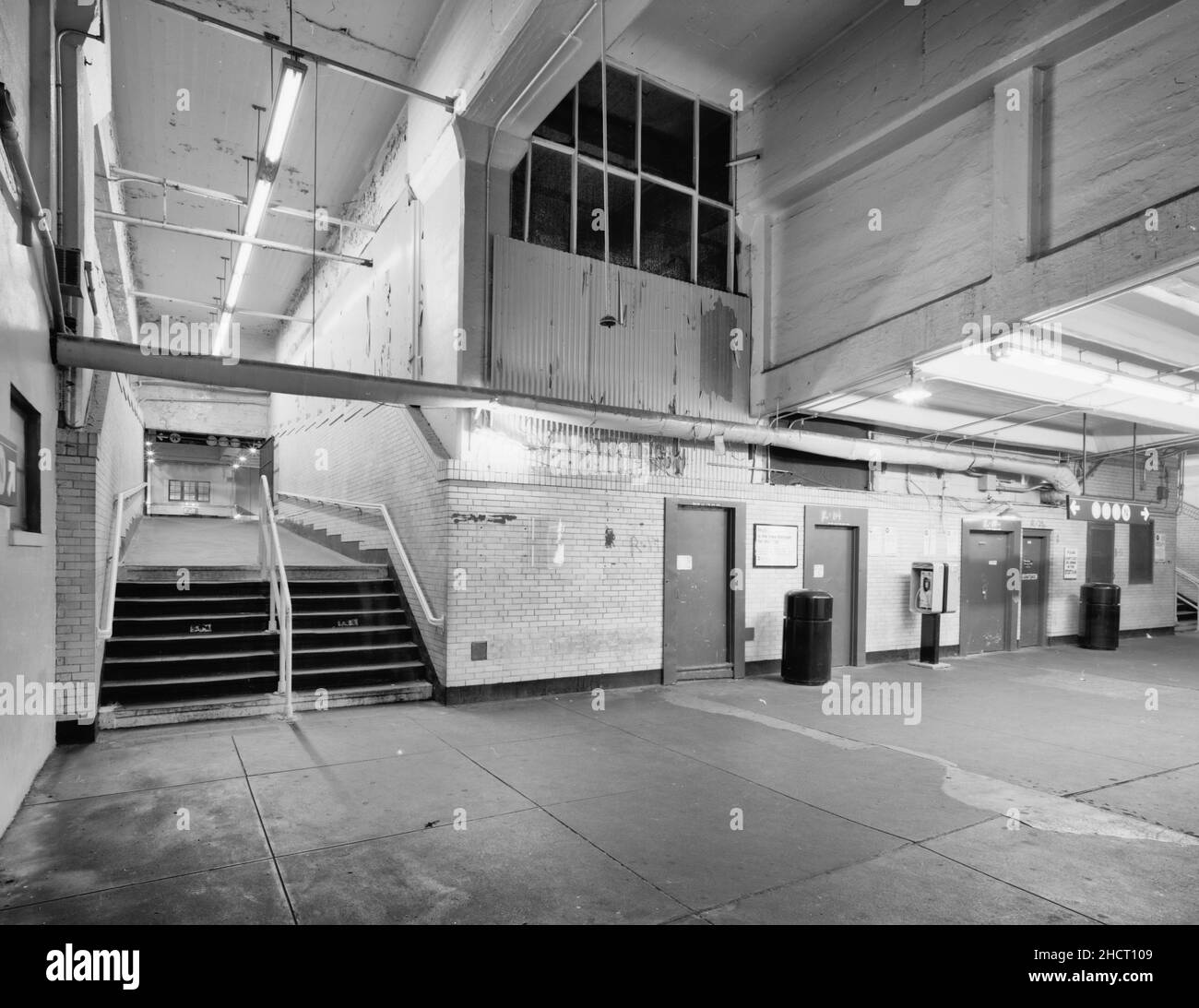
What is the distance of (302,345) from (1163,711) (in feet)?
55.4

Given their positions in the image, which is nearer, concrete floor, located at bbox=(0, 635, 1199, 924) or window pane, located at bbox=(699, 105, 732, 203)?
concrete floor, located at bbox=(0, 635, 1199, 924)

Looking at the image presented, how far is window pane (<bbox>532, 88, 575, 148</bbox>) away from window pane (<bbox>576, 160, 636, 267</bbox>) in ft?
1.16

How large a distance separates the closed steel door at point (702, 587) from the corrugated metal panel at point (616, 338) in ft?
4.97

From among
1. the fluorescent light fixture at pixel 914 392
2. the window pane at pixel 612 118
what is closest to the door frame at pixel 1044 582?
the fluorescent light fixture at pixel 914 392

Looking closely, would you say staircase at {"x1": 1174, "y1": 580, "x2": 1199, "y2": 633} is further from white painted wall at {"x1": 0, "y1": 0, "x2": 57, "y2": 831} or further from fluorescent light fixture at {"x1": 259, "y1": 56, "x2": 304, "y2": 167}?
white painted wall at {"x1": 0, "y1": 0, "x2": 57, "y2": 831}

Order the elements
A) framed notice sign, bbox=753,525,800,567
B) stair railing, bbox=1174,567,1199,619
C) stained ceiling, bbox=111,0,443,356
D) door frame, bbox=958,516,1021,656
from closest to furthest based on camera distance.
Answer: stained ceiling, bbox=111,0,443,356
framed notice sign, bbox=753,525,800,567
door frame, bbox=958,516,1021,656
stair railing, bbox=1174,567,1199,619

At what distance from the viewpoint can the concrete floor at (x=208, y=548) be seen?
8.73 meters

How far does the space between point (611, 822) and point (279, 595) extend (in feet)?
15.8

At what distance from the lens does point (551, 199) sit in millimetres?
8711

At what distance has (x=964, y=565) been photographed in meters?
11.8

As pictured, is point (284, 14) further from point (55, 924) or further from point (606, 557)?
point (55, 924)

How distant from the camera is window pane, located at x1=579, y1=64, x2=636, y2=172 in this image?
9086mm

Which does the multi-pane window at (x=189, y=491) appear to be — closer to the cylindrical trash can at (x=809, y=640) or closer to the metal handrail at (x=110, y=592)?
the metal handrail at (x=110, y=592)

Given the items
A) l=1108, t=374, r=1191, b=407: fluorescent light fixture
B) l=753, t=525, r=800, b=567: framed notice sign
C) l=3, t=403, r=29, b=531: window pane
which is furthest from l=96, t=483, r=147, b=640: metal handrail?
l=1108, t=374, r=1191, b=407: fluorescent light fixture
